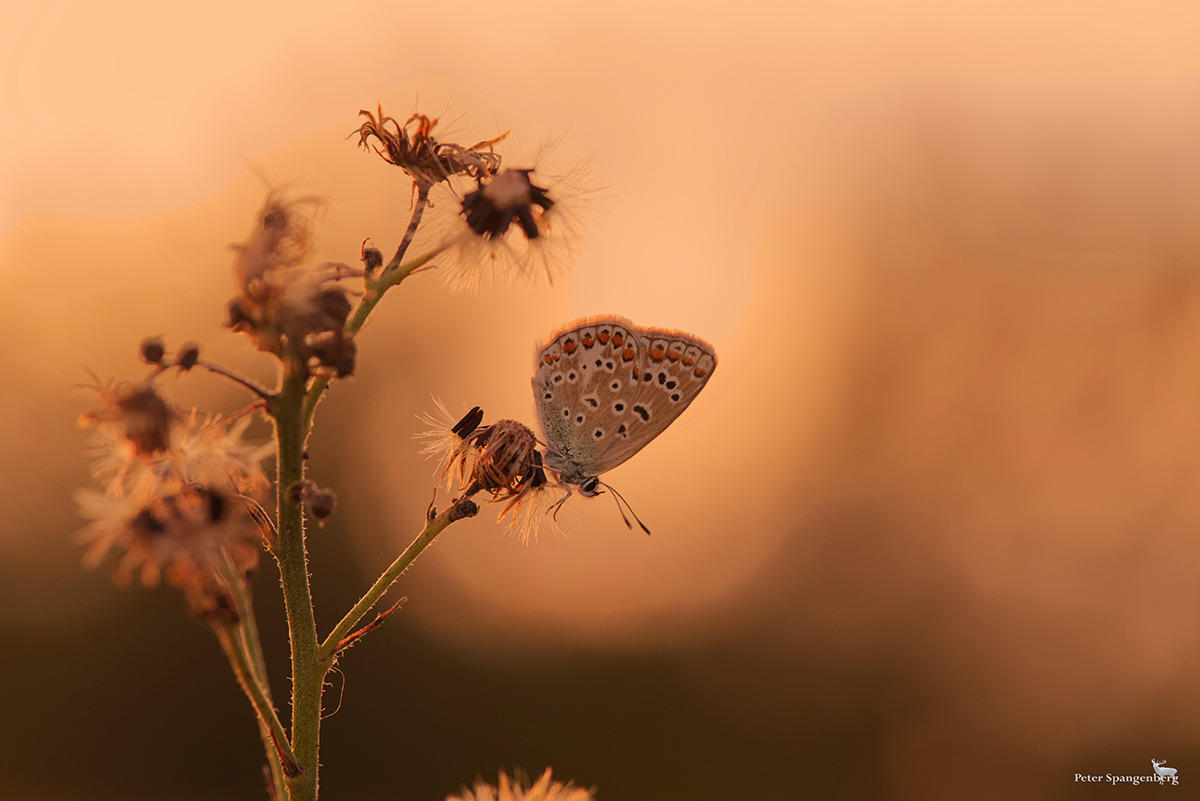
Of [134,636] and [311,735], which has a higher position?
[134,636]

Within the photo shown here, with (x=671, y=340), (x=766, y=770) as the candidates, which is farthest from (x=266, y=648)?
(x=671, y=340)

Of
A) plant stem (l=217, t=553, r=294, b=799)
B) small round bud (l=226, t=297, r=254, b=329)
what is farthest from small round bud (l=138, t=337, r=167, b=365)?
→ plant stem (l=217, t=553, r=294, b=799)

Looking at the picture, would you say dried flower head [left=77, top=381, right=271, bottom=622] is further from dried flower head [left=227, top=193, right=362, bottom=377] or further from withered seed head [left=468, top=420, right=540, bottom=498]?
withered seed head [left=468, top=420, right=540, bottom=498]

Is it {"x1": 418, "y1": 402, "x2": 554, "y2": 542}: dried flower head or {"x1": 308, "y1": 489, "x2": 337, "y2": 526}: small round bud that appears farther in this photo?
{"x1": 418, "y1": 402, "x2": 554, "y2": 542}: dried flower head

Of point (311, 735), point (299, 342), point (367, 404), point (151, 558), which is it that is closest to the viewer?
point (151, 558)

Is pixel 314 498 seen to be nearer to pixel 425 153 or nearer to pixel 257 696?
pixel 257 696

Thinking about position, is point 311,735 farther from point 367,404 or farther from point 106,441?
point 367,404

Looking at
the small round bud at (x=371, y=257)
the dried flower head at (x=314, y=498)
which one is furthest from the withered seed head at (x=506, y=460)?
the dried flower head at (x=314, y=498)
